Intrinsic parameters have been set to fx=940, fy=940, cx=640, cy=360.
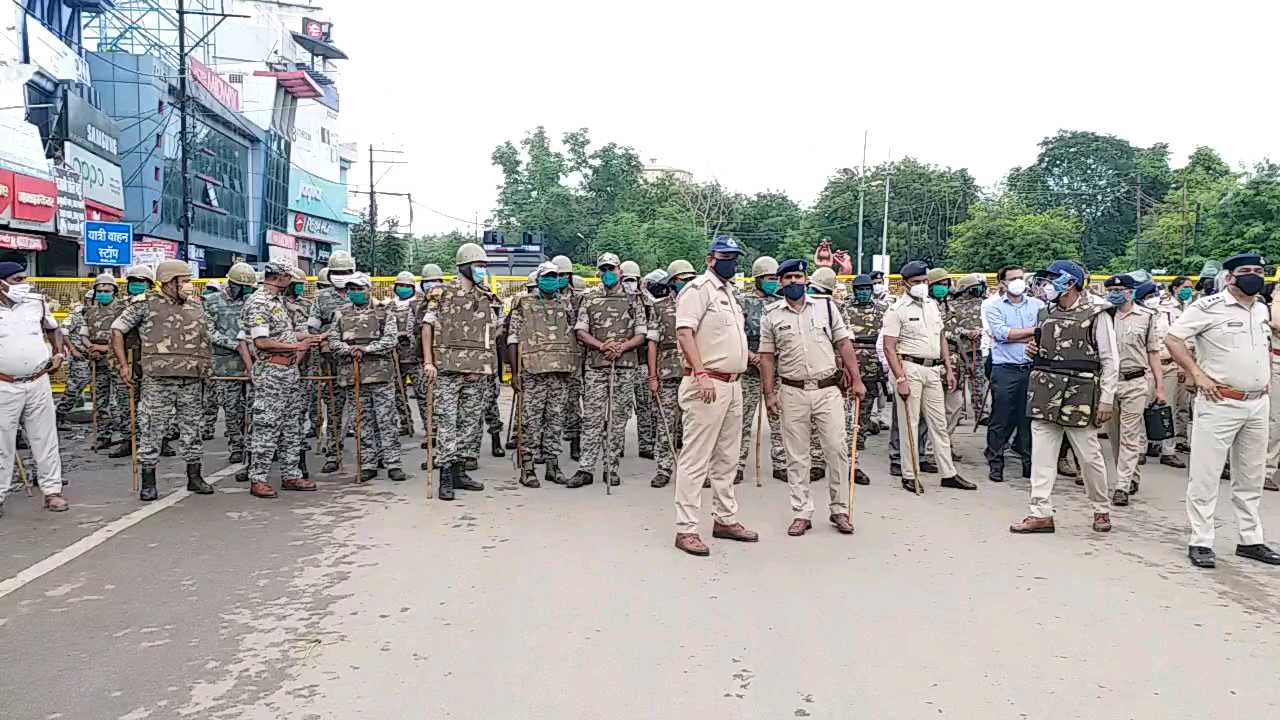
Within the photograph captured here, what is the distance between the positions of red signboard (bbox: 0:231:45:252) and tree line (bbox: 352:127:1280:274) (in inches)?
840

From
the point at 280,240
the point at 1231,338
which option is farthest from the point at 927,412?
the point at 280,240

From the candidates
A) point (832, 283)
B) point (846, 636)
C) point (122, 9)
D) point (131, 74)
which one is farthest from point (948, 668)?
point (122, 9)

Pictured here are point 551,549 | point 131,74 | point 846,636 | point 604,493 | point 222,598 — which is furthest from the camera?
point 131,74

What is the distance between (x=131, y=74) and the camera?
33.6 metres

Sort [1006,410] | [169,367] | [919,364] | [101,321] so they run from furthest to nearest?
[101,321] → [1006,410] → [919,364] → [169,367]

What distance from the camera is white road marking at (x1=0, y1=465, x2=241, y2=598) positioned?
18.7 ft

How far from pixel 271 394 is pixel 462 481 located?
A: 182cm

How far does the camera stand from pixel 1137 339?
27.2ft

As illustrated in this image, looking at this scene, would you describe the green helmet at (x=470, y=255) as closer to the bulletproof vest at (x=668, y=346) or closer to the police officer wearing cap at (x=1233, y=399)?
the bulletproof vest at (x=668, y=346)

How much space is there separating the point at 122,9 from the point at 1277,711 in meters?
47.6

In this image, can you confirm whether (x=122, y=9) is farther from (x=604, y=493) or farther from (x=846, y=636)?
(x=846, y=636)

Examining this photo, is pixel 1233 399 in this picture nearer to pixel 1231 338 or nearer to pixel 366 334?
pixel 1231 338

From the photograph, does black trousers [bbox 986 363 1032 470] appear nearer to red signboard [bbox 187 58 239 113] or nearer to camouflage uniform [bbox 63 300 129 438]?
camouflage uniform [bbox 63 300 129 438]

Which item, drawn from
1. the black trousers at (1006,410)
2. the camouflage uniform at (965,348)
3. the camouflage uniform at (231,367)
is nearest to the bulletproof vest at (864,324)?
the camouflage uniform at (965,348)
